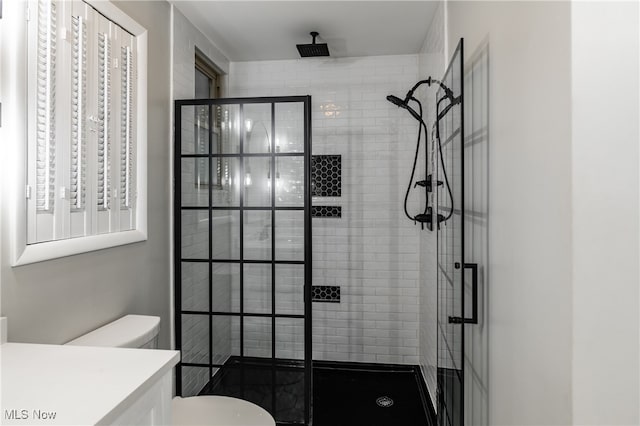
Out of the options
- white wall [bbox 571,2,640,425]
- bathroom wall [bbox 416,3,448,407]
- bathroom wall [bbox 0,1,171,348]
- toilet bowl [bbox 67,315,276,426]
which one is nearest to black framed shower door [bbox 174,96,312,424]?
bathroom wall [bbox 0,1,171,348]

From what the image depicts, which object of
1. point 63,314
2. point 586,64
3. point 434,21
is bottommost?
point 63,314

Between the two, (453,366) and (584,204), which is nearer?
(584,204)

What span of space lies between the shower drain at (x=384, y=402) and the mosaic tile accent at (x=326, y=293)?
0.86 m

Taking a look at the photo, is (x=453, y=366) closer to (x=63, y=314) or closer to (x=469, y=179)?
(x=469, y=179)

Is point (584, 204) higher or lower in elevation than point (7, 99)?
lower

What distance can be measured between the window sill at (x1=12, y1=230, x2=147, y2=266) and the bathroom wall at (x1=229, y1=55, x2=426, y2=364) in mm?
1797

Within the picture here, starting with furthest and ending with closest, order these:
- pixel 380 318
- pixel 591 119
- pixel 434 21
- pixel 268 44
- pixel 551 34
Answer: pixel 380 318 < pixel 268 44 < pixel 434 21 < pixel 551 34 < pixel 591 119

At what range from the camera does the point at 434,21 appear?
8.84 feet

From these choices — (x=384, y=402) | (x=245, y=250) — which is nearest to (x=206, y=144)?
(x=245, y=250)

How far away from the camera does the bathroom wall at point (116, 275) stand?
143 cm

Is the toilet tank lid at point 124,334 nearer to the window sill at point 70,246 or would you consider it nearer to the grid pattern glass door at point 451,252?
the window sill at point 70,246

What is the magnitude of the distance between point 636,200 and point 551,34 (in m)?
0.43

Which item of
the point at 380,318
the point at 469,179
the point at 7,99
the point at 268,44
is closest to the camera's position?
the point at 7,99

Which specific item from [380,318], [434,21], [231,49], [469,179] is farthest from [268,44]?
[380,318]
